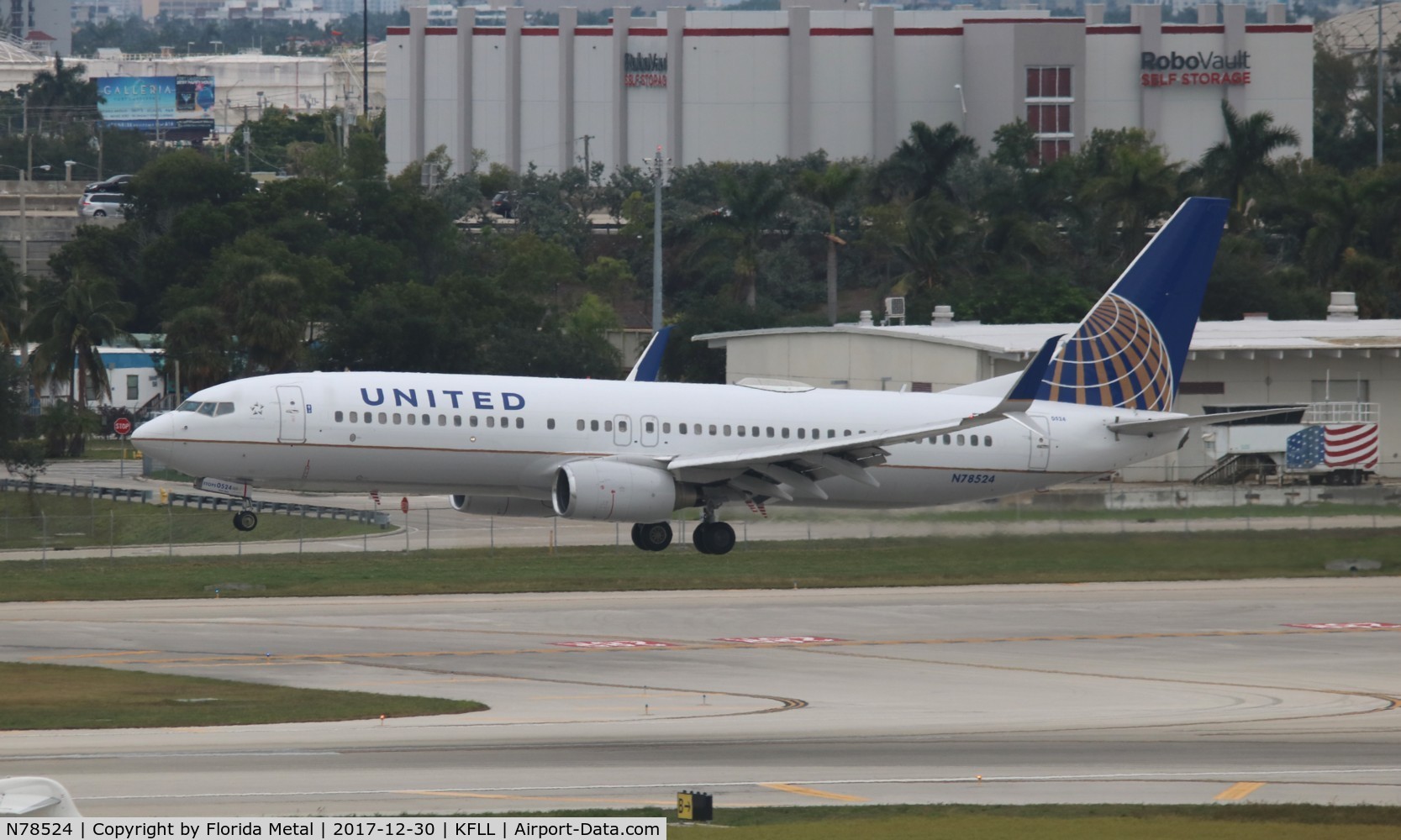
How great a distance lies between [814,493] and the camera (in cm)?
4900

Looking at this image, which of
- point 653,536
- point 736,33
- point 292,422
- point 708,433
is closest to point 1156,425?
point 708,433

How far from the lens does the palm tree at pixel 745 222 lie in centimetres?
12175

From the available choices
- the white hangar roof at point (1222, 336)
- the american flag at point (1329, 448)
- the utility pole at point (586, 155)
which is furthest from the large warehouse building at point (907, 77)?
the american flag at point (1329, 448)

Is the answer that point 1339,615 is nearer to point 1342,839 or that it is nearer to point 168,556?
point 1342,839

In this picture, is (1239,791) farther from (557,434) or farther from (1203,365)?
(1203,365)

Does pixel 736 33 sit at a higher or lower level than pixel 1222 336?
higher

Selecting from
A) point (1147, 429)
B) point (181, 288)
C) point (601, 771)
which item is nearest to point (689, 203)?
point (181, 288)

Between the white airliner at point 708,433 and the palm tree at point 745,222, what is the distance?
68725mm

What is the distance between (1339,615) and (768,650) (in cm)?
1526

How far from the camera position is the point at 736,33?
568 ft

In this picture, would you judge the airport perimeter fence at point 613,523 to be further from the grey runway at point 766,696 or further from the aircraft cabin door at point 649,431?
the aircraft cabin door at point 649,431

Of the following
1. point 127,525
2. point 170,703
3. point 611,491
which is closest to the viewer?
point 170,703

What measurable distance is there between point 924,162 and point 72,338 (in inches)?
2246

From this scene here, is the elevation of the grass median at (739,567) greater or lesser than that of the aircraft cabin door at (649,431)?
lesser
